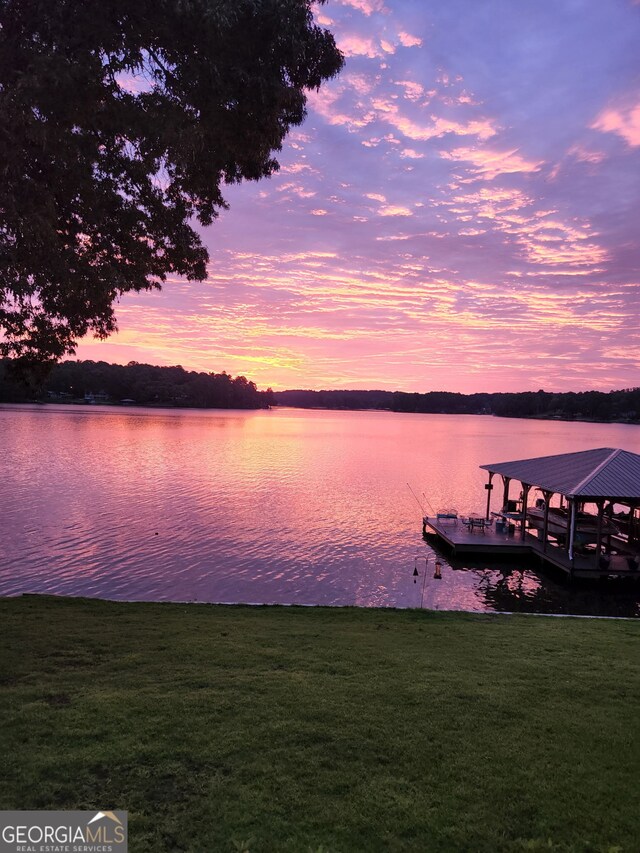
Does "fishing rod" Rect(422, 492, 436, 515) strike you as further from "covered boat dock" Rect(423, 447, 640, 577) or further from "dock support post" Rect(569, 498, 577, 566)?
"dock support post" Rect(569, 498, 577, 566)

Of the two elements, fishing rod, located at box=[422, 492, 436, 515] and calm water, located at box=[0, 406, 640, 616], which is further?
fishing rod, located at box=[422, 492, 436, 515]

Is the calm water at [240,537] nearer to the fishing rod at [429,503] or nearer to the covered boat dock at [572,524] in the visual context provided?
the fishing rod at [429,503]

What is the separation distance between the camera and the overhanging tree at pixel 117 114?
7.48 meters

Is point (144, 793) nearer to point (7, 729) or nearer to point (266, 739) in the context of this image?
point (266, 739)

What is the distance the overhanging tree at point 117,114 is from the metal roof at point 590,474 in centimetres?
2040

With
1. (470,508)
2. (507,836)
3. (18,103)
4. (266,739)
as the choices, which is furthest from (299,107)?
(470,508)

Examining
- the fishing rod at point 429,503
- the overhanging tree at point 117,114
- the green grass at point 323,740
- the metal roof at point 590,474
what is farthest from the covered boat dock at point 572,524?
the overhanging tree at point 117,114

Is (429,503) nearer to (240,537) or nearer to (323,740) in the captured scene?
(240,537)

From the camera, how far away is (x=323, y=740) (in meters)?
6.13

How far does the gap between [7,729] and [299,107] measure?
10.2 m

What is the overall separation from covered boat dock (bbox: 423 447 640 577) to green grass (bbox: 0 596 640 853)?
15.0m

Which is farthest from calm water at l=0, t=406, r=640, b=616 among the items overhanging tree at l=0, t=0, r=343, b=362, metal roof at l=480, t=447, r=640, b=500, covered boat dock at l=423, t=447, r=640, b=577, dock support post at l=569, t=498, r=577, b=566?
overhanging tree at l=0, t=0, r=343, b=362

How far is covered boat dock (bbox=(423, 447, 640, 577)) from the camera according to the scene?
78.2ft

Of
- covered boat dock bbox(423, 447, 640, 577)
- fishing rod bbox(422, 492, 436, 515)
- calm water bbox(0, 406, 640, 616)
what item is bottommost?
fishing rod bbox(422, 492, 436, 515)
